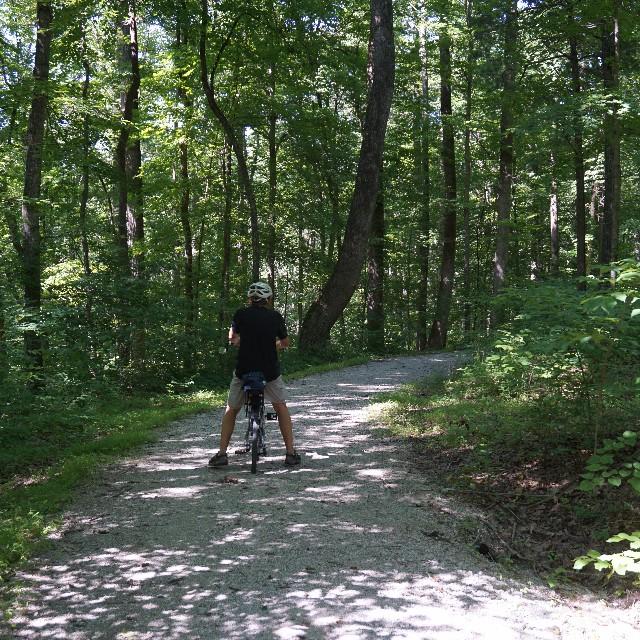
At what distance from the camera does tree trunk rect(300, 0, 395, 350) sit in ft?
47.5

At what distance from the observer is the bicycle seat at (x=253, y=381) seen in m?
6.30

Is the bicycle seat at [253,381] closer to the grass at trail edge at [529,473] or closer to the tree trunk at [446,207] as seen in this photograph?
the grass at trail edge at [529,473]

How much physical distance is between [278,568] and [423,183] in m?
23.5

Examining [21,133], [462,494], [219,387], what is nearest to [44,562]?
[462,494]

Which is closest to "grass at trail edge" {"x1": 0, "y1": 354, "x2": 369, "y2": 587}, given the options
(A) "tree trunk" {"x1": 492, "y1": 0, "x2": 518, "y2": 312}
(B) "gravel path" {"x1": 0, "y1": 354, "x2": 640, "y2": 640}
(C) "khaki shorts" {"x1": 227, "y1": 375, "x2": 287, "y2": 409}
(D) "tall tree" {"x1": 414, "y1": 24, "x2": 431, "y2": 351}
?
(B) "gravel path" {"x1": 0, "y1": 354, "x2": 640, "y2": 640}

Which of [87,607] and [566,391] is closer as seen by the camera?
[87,607]

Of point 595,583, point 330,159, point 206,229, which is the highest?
point 330,159

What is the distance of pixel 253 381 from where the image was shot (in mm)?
6305

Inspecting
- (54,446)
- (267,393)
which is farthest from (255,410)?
(54,446)

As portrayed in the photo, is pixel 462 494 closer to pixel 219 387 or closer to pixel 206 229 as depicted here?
pixel 219 387

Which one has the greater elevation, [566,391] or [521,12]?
[521,12]

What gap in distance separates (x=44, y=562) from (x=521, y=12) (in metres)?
15.4

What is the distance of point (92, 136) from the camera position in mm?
14898

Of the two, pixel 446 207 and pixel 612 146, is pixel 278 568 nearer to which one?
pixel 612 146
